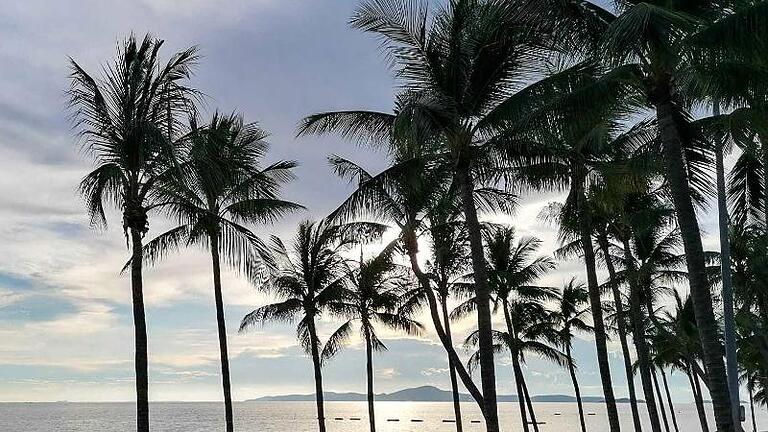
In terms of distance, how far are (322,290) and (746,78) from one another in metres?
18.1

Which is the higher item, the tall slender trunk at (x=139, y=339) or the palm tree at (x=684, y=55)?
the palm tree at (x=684, y=55)

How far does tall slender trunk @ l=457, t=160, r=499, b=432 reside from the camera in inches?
523

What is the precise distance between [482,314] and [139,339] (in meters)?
6.31

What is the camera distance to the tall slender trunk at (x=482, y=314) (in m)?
13.3

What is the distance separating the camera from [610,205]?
16.9 meters

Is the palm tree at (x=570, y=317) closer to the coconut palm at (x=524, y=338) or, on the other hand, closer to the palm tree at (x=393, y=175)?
the coconut palm at (x=524, y=338)

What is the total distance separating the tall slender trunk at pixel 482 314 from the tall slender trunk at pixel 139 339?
614 centimetres

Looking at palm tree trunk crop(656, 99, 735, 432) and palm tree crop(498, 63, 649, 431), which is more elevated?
palm tree crop(498, 63, 649, 431)

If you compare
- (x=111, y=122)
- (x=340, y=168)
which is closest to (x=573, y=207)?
(x=340, y=168)

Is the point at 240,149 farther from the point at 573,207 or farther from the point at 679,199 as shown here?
the point at 679,199

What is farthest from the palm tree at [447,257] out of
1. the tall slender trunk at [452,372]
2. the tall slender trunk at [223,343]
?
the tall slender trunk at [223,343]

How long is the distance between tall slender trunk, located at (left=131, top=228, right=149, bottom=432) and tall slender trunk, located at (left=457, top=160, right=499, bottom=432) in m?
6.14

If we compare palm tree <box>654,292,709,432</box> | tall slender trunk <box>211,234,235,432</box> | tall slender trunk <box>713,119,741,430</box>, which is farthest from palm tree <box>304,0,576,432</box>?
palm tree <box>654,292,709,432</box>

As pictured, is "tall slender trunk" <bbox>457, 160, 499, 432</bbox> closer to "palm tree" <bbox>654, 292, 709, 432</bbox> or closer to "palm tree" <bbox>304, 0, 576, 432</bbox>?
"palm tree" <bbox>304, 0, 576, 432</bbox>
